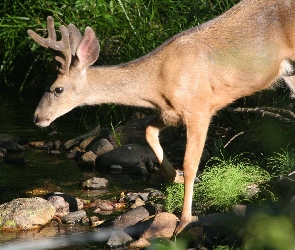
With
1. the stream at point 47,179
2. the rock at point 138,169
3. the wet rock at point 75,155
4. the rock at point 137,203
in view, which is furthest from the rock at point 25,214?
the wet rock at point 75,155

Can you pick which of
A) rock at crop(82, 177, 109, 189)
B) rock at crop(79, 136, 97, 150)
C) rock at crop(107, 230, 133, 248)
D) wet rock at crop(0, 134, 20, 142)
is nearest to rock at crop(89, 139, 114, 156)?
rock at crop(79, 136, 97, 150)

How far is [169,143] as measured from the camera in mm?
8664

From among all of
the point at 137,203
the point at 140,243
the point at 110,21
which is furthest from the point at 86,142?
the point at 140,243

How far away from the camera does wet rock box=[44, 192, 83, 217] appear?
633cm

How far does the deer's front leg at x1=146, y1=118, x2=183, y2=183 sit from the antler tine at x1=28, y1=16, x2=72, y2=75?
38.0 inches

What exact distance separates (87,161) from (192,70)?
8.67 ft

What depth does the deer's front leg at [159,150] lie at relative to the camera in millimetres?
6242

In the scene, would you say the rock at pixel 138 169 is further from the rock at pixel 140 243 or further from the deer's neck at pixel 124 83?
the rock at pixel 140 243

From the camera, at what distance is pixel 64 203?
643 cm

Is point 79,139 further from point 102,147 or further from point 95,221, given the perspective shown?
point 95,221

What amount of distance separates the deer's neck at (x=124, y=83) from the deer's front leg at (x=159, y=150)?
0.80ft

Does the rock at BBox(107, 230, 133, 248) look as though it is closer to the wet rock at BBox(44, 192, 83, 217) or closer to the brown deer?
the brown deer

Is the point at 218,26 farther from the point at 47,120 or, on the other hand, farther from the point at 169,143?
the point at 169,143

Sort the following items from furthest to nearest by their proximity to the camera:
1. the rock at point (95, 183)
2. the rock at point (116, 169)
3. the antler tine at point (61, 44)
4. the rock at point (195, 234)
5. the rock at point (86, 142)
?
the rock at point (86, 142) < the rock at point (116, 169) < the rock at point (95, 183) < the antler tine at point (61, 44) < the rock at point (195, 234)
